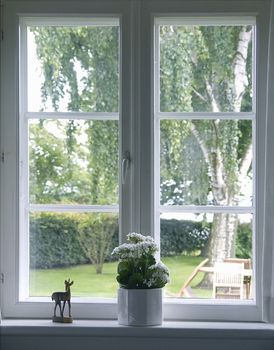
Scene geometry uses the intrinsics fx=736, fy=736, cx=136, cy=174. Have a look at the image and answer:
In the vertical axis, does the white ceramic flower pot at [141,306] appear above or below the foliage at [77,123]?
below

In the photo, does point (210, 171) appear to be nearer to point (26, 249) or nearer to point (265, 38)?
point (265, 38)

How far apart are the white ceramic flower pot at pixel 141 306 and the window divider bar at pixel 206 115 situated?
0.72m

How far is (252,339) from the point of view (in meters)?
2.85

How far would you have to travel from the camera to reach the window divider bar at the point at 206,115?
3066mm

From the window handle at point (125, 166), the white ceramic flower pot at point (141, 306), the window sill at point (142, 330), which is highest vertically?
the window handle at point (125, 166)

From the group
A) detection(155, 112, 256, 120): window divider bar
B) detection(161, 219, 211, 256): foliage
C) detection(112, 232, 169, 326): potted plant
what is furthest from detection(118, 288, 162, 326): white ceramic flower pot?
detection(155, 112, 256, 120): window divider bar

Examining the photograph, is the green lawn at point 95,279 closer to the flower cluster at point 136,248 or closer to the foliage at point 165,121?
the foliage at point 165,121

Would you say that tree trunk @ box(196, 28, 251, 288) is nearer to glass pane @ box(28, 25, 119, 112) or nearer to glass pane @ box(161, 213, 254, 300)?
glass pane @ box(161, 213, 254, 300)

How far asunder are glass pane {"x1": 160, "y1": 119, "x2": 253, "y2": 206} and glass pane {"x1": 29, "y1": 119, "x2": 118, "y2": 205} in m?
0.23

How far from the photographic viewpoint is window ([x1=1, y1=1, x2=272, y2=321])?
10.0ft

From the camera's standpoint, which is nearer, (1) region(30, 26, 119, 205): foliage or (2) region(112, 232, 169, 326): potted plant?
(2) region(112, 232, 169, 326): potted plant

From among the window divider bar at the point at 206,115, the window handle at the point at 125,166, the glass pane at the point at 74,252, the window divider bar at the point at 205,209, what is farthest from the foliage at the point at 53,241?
the window divider bar at the point at 206,115

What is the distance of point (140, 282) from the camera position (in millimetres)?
2875

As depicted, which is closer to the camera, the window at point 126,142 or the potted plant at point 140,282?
the potted plant at point 140,282
